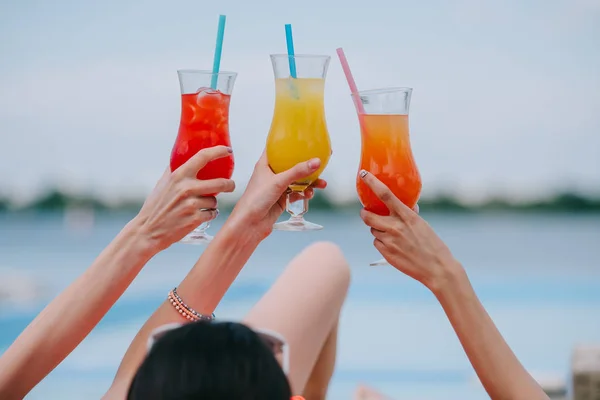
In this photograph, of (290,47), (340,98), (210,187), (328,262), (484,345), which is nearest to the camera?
(484,345)

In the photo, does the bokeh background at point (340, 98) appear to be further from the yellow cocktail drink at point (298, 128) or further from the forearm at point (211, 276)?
the forearm at point (211, 276)

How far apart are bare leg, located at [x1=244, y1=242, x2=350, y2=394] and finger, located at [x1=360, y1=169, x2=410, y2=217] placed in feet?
2.07

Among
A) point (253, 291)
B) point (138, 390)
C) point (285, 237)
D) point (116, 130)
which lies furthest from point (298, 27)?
point (138, 390)

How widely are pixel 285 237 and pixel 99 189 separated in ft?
24.8

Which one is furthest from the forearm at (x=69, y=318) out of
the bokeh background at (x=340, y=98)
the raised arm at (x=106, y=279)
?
the bokeh background at (x=340, y=98)

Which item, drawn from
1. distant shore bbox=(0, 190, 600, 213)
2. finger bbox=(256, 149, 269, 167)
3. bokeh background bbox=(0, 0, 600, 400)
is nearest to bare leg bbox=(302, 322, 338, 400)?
finger bbox=(256, 149, 269, 167)

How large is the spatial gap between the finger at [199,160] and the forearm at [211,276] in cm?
16

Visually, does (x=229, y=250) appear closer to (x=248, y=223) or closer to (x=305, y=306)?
(x=248, y=223)

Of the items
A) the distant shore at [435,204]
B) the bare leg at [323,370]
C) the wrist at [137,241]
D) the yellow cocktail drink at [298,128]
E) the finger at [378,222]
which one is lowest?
the distant shore at [435,204]

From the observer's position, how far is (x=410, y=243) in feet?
5.34

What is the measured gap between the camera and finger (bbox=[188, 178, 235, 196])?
1.88 meters

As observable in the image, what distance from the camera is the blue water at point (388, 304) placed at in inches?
267

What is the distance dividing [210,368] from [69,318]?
1001mm

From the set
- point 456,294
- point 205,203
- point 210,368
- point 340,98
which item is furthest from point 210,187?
point 340,98
